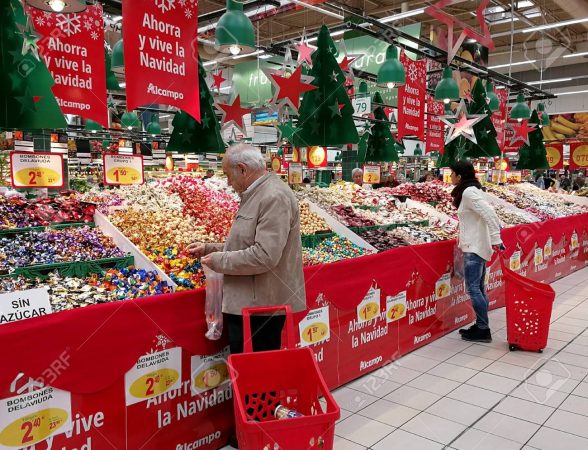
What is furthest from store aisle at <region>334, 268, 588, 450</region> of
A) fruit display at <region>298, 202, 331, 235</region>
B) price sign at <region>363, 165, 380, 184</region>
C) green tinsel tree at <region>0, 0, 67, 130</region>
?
price sign at <region>363, 165, 380, 184</region>

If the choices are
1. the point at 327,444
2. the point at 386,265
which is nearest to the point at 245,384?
the point at 327,444

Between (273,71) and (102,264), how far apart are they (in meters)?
2.81

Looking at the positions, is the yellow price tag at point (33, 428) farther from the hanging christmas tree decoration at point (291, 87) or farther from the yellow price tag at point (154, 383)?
the hanging christmas tree decoration at point (291, 87)

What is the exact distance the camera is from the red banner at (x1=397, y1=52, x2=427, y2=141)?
7508mm

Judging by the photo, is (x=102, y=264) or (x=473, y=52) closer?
(x=102, y=264)

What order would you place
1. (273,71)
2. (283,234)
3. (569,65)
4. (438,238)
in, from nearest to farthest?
1. (283,234)
2. (273,71)
3. (438,238)
4. (569,65)

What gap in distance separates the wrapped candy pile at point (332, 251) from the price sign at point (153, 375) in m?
1.51

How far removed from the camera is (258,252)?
2.71 m

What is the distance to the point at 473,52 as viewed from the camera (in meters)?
9.75

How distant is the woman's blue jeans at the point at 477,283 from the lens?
5.41 meters

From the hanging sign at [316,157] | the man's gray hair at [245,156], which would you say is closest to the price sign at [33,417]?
the man's gray hair at [245,156]

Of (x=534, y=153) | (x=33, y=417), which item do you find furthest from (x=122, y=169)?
(x=534, y=153)

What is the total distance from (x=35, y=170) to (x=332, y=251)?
3304mm

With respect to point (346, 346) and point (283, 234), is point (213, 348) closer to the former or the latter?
point (283, 234)
